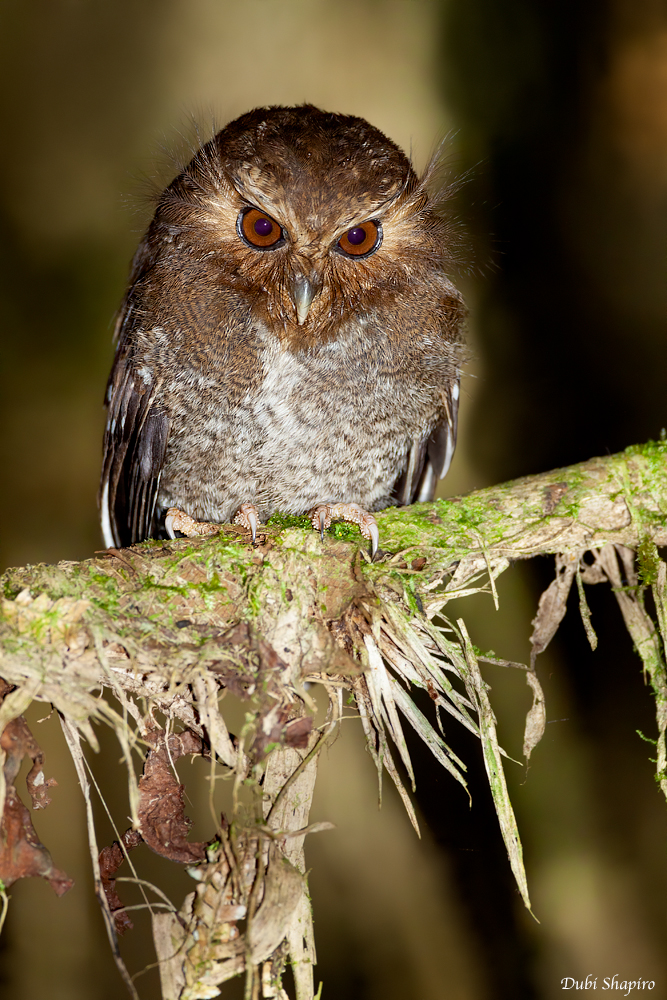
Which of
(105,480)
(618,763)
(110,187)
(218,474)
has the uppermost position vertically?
(110,187)

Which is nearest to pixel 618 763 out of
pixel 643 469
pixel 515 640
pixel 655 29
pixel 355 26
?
pixel 515 640

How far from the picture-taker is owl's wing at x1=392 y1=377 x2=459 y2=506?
2.16 meters

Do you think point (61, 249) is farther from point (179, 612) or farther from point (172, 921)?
point (172, 921)

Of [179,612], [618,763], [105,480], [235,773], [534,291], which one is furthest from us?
[534,291]

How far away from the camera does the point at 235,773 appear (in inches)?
44.8

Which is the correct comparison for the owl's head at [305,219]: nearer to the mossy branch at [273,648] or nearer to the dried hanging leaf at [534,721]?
the mossy branch at [273,648]

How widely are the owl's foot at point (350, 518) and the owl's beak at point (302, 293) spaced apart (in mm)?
446

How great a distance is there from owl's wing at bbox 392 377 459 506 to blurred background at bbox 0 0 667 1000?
65 cm

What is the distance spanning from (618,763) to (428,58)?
2979 millimetres

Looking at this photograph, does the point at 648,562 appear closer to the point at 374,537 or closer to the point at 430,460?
the point at 374,537

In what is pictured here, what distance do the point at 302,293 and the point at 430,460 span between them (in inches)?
39.8

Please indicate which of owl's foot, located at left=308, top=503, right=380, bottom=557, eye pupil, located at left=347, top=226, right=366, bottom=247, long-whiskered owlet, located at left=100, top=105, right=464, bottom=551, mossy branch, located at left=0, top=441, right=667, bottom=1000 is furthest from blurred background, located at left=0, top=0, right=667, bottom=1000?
owl's foot, located at left=308, top=503, right=380, bottom=557

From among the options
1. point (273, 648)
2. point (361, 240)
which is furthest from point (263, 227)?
point (273, 648)
